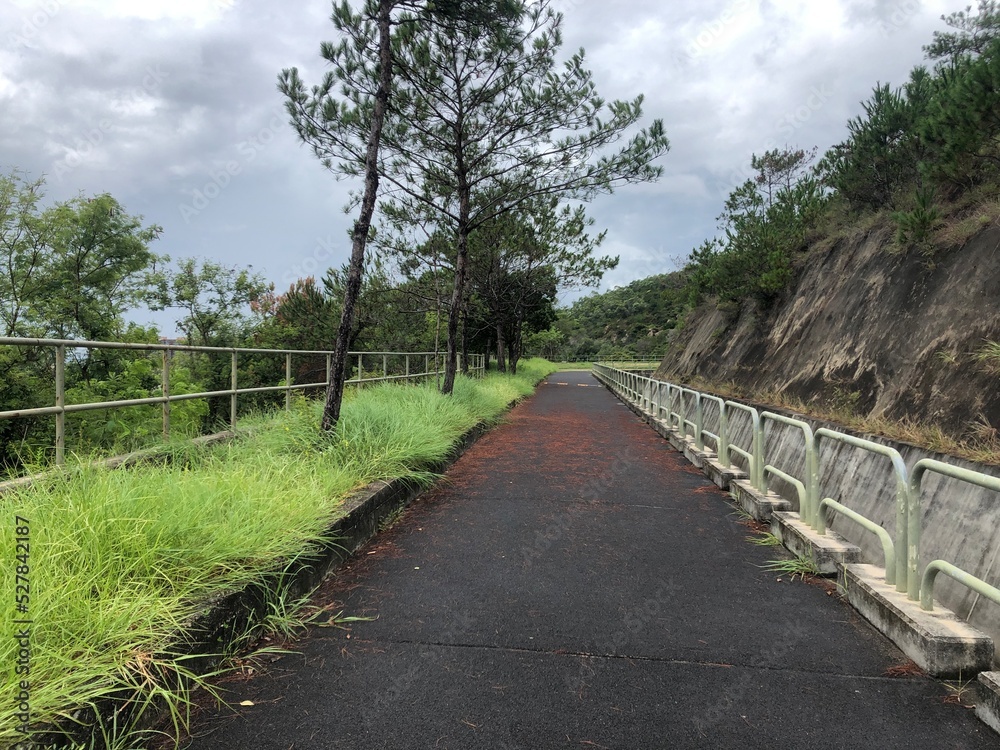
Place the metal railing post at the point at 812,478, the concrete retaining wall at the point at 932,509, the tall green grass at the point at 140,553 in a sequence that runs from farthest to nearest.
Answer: the metal railing post at the point at 812,478 → the concrete retaining wall at the point at 932,509 → the tall green grass at the point at 140,553

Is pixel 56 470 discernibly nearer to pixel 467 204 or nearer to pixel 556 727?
pixel 556 727

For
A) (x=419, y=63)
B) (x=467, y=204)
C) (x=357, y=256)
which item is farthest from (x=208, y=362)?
(x=357, y=256)

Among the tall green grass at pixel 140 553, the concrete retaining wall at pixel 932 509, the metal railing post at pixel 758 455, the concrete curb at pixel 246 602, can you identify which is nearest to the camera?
the concrete curb at pixel 246 602

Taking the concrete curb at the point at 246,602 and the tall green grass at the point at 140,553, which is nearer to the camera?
the concrete curb at the point at 246,602

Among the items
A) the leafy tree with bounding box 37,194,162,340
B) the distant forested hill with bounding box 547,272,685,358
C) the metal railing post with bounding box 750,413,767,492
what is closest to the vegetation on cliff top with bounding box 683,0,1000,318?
the metal railing post with bounding box 750,413,767,492

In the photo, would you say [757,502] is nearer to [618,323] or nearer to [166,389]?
[166,389]

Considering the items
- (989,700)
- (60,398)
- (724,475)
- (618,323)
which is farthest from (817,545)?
(618,323)

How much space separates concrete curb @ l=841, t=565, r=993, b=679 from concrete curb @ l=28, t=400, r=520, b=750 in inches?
130

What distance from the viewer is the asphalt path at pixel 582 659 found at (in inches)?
84.7

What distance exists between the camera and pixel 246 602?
2.86 metres

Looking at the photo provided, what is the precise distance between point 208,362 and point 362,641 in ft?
49.8

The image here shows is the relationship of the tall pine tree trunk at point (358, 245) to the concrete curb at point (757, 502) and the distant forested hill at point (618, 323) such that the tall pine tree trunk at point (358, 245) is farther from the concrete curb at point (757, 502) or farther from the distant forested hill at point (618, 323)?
the distant forested hill at point (618, 323)

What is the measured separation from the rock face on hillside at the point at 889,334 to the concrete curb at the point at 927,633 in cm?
228

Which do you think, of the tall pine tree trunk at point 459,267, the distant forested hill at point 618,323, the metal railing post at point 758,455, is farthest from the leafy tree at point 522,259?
the distant forested hill at point 618,323
